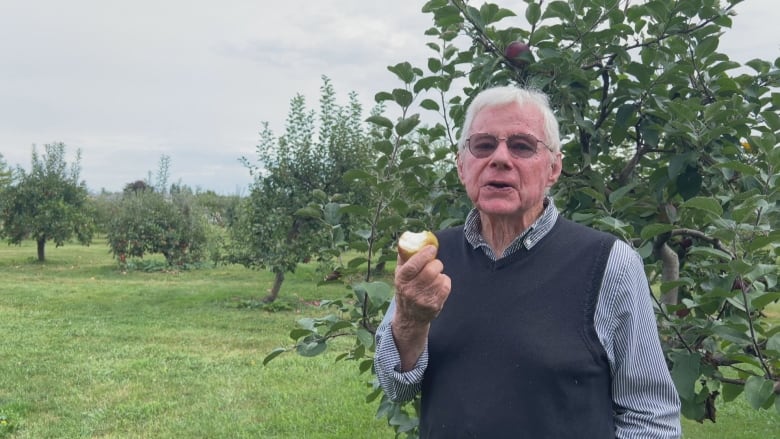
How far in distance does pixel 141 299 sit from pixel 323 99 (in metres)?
4.66

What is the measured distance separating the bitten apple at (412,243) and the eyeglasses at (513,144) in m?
0.27

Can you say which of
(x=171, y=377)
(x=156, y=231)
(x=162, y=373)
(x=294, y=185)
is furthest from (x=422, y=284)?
(x=156, y=231)

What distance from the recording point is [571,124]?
2.14 metres

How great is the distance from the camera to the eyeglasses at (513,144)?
1438mm

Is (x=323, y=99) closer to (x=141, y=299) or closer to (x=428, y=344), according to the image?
(x=141, y=299)

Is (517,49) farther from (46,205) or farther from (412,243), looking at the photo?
(46,205)

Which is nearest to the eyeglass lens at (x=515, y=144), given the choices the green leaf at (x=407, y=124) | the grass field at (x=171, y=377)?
the green leaf at (x=407, y=124)

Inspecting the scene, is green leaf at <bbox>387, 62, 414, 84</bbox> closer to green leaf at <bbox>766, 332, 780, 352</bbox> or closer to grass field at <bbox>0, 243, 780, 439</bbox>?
green leaf at <bbox>766, 332, 780, 352</bbox>

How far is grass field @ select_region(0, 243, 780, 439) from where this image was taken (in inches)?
180

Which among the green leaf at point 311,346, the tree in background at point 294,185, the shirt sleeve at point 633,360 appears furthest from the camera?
the tree in background at point 294,185

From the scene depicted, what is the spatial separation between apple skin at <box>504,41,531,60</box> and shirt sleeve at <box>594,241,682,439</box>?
100 centimetres

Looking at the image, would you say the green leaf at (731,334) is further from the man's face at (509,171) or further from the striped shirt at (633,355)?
the man's face at (509,171)

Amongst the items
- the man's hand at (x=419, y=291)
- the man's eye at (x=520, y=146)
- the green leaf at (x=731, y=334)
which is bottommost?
the green leaf at (x=731, y=334)

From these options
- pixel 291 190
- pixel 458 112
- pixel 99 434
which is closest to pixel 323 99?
pixel 291 190
